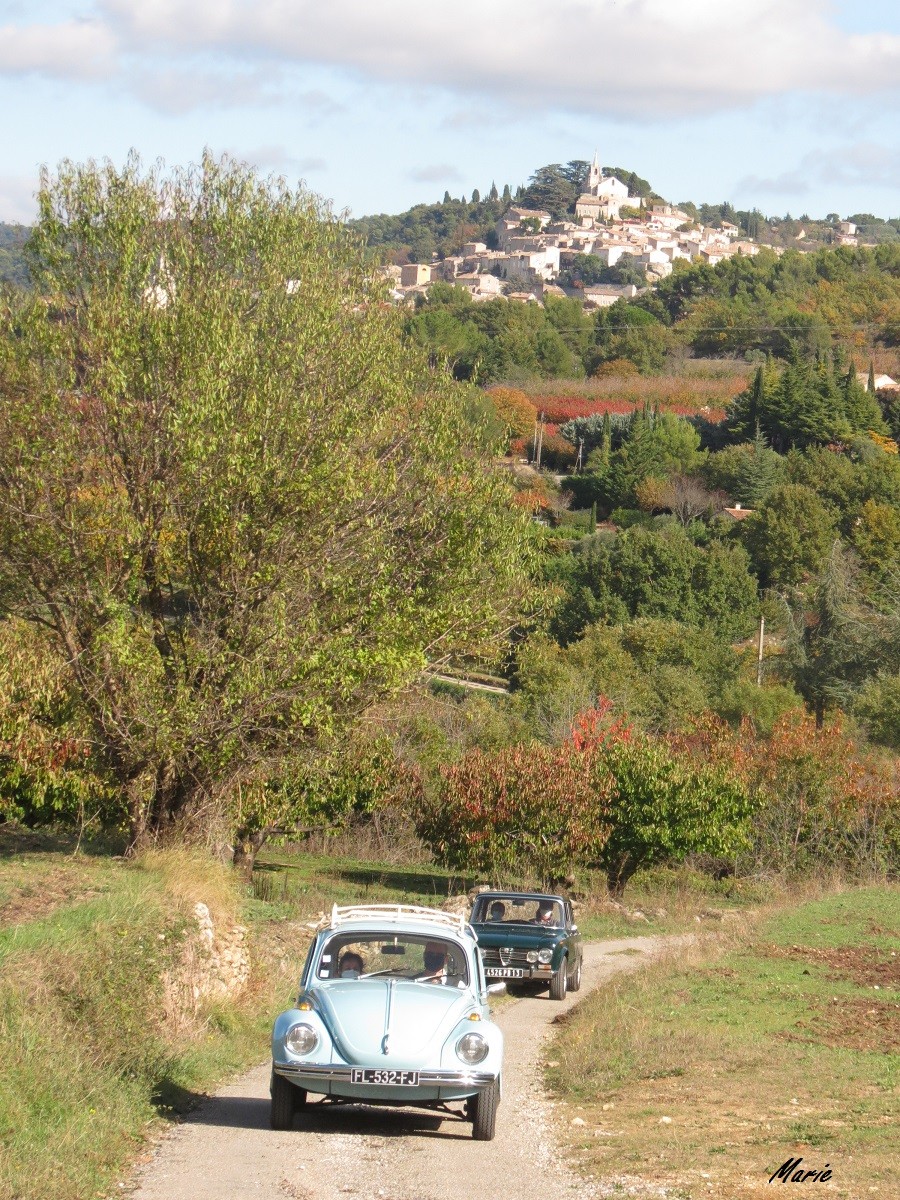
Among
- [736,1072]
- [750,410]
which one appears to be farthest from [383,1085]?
[750,410]

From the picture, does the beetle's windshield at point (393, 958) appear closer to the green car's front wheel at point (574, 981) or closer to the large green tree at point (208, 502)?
the large green tree at point (208, 502)

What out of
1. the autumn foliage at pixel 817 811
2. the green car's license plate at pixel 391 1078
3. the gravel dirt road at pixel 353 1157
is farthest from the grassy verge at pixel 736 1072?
the autumn foliage at pixel 817 811

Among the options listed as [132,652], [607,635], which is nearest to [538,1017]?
[132,652]

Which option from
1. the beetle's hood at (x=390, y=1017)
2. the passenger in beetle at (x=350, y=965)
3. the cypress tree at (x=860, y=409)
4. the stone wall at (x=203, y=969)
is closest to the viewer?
the beetle's hood at (x=390, y=1017)

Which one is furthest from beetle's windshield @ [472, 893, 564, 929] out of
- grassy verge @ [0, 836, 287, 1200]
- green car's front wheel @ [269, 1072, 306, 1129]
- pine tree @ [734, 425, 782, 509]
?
pine tree @ [734, 425, 782, 509]

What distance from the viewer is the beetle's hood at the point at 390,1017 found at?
9.68 m

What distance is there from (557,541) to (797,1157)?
79900 mm

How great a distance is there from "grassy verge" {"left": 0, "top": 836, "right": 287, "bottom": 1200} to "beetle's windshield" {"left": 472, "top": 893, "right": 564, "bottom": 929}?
4370 mm

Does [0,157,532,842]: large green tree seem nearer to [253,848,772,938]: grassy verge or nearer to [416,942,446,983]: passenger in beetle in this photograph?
[253,848,772,938]: grassy verge

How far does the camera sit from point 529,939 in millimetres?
A: 19609

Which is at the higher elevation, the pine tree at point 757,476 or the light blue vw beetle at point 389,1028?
the light blue vw beetle at point 389,1028

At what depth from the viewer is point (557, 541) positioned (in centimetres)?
8844

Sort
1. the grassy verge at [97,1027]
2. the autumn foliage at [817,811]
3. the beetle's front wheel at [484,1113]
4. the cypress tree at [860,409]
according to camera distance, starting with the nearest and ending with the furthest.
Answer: the grassy verge at [97,1027] → the beetle's front wheel at [484,1113] → the autumn foliage at [817,811] → the cypress tree at [860,409]

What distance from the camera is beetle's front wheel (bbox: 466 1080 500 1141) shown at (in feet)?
32.1
